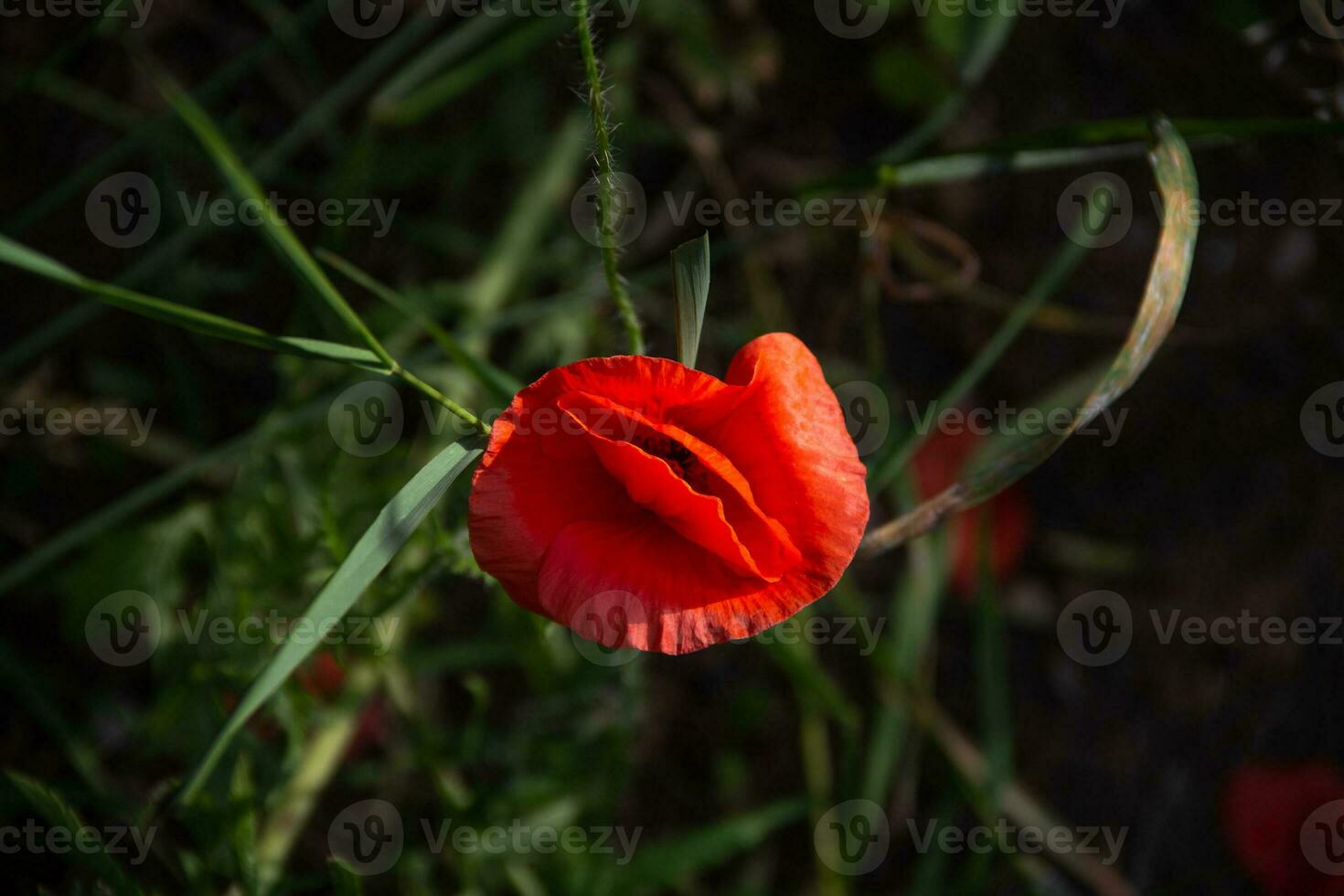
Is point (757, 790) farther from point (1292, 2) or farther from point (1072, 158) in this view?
point (1292, 2)

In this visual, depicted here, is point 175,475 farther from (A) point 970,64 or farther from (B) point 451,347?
(A) point 970,64

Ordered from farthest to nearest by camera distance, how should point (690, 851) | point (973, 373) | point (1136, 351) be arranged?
point (690, 851)
point (973, 373)
point (1136, 351)

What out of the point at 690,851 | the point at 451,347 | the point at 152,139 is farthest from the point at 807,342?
the point at 152,139

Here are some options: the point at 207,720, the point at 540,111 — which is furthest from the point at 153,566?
the point at 540,111

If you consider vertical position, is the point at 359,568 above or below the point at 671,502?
below

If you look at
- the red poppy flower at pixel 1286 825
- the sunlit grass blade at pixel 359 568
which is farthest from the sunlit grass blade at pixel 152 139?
the red poppy flower at pixel 1286 825

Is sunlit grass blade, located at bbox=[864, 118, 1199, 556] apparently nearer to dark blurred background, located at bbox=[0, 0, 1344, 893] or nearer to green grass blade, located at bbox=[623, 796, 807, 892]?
dark blurred background, located at bbox=[0, 0, 1344, 893]

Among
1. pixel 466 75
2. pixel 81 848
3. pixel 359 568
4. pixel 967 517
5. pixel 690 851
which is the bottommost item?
pixel 690 851
